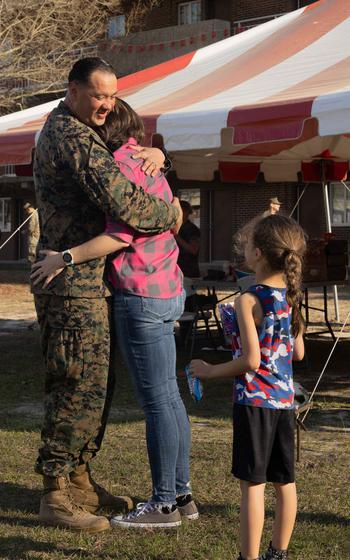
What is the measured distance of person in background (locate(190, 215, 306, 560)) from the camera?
3125 mm

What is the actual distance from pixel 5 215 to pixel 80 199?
99.9 feet

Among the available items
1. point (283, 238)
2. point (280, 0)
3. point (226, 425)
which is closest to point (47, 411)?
point (283, 238)

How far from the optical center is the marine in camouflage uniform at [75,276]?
354 centimetres

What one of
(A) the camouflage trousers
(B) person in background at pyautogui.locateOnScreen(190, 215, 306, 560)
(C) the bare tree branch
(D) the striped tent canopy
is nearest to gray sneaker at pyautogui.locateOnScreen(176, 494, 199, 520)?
(A) the camouflage trousers

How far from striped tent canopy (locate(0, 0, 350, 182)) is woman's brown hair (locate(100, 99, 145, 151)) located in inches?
89.9

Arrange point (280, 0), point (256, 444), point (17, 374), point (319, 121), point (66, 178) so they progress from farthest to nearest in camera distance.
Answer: point (280, 0)
point (17, 374)
point (319, 121)
point (66, 178)
point (256, 444)

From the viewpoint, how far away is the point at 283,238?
3.20 m

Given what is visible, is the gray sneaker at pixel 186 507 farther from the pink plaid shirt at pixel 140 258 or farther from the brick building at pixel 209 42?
the brick building at pixel 209 42

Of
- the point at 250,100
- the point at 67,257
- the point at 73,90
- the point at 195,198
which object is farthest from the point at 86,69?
the point at 195,198

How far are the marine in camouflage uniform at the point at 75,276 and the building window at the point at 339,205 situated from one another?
20444 mm

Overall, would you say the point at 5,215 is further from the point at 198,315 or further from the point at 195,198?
the point at 198,315

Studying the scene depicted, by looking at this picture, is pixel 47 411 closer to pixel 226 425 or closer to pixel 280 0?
pixel 226 425

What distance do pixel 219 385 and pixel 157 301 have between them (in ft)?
13.4

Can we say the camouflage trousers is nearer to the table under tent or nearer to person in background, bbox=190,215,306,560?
person in background, bbox=190,215,306,560
